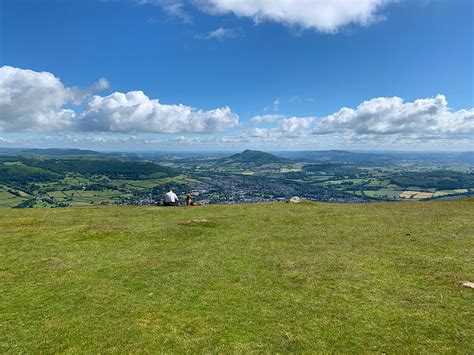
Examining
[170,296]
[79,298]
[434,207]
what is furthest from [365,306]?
[434,207]

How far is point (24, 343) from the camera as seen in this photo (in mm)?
10711

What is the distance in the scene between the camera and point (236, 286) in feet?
49.4

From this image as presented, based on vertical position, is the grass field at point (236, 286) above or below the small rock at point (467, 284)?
below

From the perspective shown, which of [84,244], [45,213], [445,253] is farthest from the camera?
[45,213]

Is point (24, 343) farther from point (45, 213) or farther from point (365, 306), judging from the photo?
point (45, 213)

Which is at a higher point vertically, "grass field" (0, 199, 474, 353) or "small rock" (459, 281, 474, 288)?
"small rock" (459, 281, 474, 288)

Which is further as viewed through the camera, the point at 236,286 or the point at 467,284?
the point at 236,286

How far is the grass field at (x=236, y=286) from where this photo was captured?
11.0 metres

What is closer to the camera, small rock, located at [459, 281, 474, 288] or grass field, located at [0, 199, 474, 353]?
grass field, located at [0, 199, 474, 353]

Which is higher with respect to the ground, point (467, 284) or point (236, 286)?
point (467, 284)

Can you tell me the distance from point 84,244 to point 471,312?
2132cm

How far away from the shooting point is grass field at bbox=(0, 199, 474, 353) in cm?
1098

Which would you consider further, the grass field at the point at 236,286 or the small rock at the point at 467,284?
the small rock at the point at 467,284

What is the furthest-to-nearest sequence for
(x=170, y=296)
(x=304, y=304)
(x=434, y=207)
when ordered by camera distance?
(x=434, y=207)
(x=170, y=296)
(x=304, y=304)
